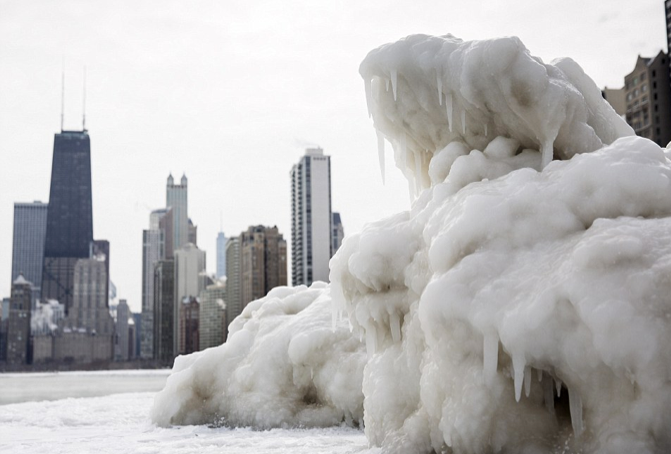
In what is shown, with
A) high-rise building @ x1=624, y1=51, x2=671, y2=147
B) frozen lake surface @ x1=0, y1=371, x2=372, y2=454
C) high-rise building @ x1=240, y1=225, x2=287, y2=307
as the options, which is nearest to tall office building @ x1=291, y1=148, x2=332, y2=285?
high-rise building @ x1=240, y1=225, x2=287, y2=307

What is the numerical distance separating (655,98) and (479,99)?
62.0 m

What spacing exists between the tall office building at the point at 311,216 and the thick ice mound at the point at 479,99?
88735mm

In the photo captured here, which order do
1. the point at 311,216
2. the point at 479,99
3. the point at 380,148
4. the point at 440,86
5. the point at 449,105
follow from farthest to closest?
the point at 311,216 → the point at 380,148 → the point at 449,105 → the point at 440,86 → the point at 479,99

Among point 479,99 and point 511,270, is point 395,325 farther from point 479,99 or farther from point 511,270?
point 479,99

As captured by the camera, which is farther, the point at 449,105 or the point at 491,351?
the point at 449,105

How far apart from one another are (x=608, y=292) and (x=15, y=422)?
14691mm

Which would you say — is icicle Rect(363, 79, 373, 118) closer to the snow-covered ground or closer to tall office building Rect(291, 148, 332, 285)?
the snow-covered ground

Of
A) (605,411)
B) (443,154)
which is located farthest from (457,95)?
(605,411)

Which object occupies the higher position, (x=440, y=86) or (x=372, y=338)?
(x=440, y=86)

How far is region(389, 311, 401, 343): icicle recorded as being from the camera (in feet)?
27.5

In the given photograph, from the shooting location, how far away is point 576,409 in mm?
6277

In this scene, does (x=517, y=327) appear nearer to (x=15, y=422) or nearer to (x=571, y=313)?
(x=571, y=313)

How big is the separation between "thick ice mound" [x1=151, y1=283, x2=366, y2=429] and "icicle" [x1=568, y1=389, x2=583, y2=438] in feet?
18.7

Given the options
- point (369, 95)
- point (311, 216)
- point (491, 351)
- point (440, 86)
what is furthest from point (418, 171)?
point (311, 216)
